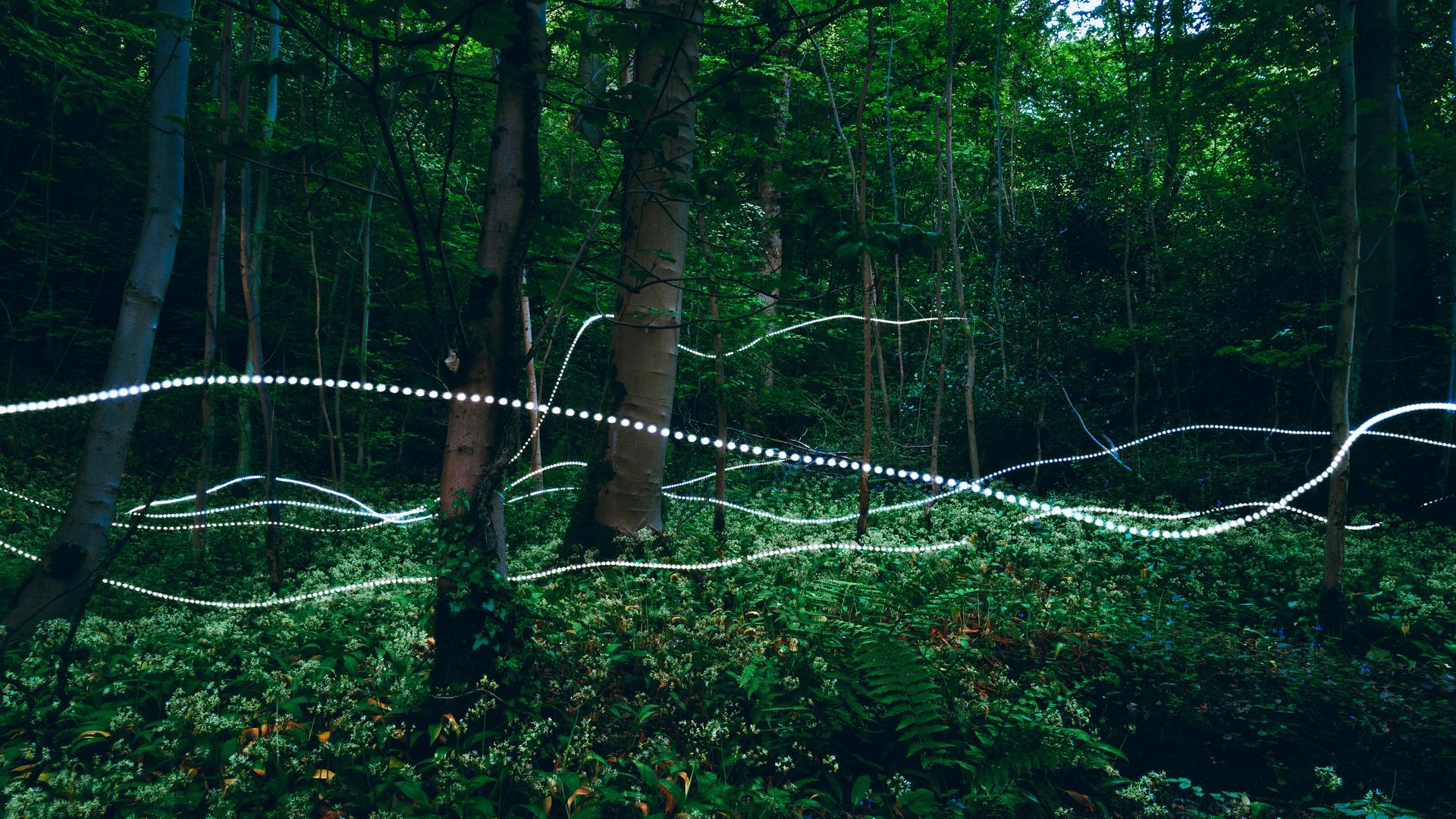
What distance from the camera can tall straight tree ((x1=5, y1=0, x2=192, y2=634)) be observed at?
521 cm

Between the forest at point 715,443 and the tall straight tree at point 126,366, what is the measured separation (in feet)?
0.11

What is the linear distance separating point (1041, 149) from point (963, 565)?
51.5ft

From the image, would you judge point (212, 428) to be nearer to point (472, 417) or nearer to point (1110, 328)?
point (472, 417)

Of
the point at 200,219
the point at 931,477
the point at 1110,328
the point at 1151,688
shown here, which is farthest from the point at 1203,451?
the point at 200,219

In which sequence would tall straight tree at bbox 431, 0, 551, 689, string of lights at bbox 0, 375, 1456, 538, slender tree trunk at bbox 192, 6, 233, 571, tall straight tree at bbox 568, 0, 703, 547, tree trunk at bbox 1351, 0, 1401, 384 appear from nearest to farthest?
tall straight tree at bbox 431, 0, 551, 689, string of lights at bbox 0, 375, 1456, 538, slender tree trunk at bbox 192, 6, 233, 571, tall straight tree at bbox 568, 0, 703, 547, tree trunk at bbox 1351, 0, 1401, 384

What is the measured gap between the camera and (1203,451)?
11711 mm

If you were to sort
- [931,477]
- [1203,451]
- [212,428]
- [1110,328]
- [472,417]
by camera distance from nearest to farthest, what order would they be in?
[472,417] → [212,428] → [931,477] → [1203,451] → [1110,328]

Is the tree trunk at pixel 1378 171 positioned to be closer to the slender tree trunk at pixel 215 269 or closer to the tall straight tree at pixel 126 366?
the slender tree trunk at pixel 215 269

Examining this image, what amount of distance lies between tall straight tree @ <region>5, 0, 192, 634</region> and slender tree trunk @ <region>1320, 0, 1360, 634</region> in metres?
9.23

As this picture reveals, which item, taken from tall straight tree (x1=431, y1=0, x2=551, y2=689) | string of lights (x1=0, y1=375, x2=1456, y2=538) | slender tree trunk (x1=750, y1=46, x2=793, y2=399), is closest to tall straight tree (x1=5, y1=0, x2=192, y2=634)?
string of lights (x1=0, y1=375, x2=1456, y2=538)

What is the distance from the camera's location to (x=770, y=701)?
3.99m

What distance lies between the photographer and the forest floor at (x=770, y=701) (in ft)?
10.7

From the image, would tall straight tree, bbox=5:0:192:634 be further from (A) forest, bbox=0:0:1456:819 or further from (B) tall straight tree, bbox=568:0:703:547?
(B) tall straight tree, bbox=568:0:703:547

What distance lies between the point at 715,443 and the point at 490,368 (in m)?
4.04
